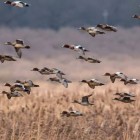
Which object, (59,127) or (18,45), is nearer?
(18,45)

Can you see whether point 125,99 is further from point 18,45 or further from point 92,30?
point 18,45

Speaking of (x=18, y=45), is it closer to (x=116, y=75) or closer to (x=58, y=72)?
(x=58, y=72)

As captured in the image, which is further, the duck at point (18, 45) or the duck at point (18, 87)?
the duck at point (18, 45)

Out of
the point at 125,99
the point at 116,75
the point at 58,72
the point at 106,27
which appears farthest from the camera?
the point at 125,99

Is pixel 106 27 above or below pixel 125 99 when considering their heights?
above

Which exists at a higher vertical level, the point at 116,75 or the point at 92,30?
the point at 92,30

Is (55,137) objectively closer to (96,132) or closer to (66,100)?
(96,132)

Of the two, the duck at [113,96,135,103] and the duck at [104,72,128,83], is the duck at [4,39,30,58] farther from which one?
the duck at [113,96,135,103]

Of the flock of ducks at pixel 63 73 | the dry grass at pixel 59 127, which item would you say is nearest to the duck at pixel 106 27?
the flock of ducks at pixel 63 73

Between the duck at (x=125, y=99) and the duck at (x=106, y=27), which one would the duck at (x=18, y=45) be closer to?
the duck at (x=106, y=27)

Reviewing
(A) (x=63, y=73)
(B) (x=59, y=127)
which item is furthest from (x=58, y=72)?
(B) (x=59, y=127)

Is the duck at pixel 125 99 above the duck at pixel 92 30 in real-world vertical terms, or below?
below

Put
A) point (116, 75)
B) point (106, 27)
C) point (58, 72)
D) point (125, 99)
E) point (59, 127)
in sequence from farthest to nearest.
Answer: point (59, 127) → point (125, 99) → point (58, 72) → point (116, 75) → point (106, 27)

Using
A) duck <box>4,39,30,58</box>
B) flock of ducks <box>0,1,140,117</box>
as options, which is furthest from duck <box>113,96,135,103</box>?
duck <box>4,39,30,58</box>
